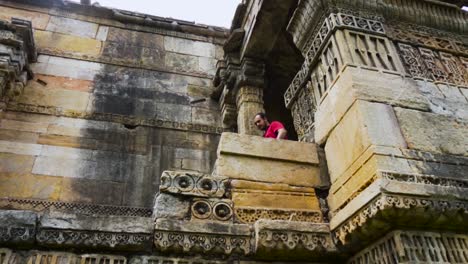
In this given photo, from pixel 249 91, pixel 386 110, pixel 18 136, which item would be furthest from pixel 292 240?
pixel 18 136

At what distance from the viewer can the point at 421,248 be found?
2.31 m

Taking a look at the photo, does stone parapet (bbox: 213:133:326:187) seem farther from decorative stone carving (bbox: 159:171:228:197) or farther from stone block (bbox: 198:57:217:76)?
stone block (bbox: 198:57:217:76)

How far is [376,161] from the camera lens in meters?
2.48

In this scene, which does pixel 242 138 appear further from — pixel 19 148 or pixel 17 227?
pixel 19 148

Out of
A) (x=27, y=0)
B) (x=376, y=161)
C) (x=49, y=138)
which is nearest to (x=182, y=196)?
(x=376, y=161)

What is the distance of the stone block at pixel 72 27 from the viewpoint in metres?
6.80

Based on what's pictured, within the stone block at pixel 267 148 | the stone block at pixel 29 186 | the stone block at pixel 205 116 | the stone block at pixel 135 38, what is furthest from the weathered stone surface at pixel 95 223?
the stone block at pixel 135 38

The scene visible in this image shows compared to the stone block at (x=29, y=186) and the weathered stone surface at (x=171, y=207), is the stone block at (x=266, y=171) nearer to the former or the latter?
the weathered stone surface at (x=171, y=207)

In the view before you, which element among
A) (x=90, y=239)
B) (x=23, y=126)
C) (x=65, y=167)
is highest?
(x=23, y=126)

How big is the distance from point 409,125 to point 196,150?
3.67 metres

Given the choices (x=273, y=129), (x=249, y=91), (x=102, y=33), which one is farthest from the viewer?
(x=102, y=33)

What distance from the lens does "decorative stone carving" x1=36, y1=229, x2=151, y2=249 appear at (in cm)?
238

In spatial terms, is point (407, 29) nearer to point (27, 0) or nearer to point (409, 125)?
point (409, 125)

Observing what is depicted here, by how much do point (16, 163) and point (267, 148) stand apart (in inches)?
147
